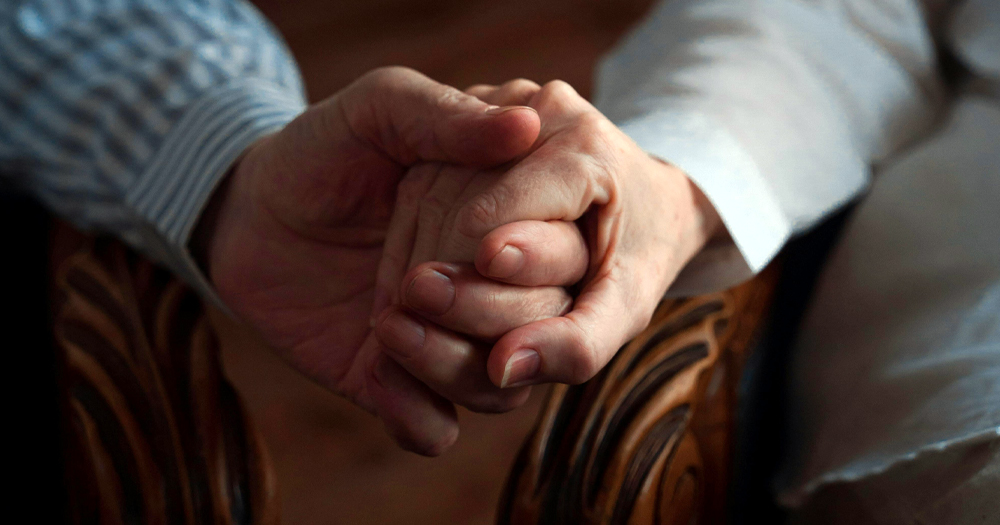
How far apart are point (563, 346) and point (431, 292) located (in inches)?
2.3

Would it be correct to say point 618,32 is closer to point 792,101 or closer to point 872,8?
point 872,8

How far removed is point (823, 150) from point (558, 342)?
282 mm

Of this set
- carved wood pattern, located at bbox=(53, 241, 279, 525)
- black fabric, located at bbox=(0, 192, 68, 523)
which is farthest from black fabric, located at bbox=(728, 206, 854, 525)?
black fabric, located at bbox=(0, 192, 68, 523)

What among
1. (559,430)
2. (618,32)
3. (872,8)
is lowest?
(618,32)

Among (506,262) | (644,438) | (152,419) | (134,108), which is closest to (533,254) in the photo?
(506,262)

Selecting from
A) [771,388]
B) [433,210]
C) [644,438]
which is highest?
[433,210]

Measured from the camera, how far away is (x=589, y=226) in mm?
322

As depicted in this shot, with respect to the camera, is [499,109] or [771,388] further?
[771,388]

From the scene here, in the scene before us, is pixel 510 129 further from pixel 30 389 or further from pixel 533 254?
pixel 30 389

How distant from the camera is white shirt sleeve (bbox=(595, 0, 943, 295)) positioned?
0.39 meters

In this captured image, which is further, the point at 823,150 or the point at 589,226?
the point at 823,150

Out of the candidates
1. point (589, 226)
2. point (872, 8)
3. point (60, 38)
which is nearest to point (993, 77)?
point (872, 8)

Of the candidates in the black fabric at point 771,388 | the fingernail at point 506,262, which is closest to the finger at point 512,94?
the fingernail at point 506,262

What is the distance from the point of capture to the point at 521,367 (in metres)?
0.27
